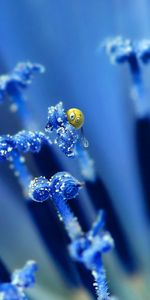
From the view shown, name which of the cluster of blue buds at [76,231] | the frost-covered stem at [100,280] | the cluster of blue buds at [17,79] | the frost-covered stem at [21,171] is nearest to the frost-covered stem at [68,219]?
the cluster of blue buds at [76,231]

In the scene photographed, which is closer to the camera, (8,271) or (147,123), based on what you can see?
(8,271)

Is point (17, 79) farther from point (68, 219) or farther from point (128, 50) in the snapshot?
point (68, 219)

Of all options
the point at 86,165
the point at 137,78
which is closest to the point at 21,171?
the point at 86,165

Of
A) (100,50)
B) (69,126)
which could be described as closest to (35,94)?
(100,50)

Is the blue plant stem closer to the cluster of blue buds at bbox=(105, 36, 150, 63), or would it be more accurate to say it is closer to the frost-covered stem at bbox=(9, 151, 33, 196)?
the cluster of blue buds at bbox=(105, 36, 150, 63)

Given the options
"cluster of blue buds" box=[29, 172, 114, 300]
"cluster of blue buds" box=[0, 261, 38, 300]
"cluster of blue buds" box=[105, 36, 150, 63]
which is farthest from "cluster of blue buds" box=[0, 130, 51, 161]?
"cluster of blue buds" box=[105, 36, 150, 63]

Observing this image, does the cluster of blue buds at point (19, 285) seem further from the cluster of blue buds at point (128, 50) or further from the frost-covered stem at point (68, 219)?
the cluster of blue buds at point (128, 50)

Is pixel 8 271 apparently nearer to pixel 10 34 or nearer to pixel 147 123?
pixel 147 123
